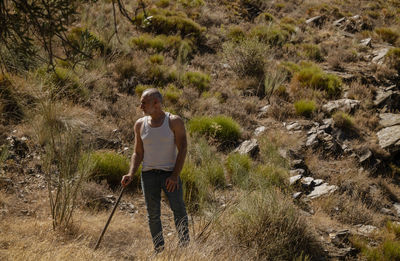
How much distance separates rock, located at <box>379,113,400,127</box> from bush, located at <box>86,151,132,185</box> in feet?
23.7

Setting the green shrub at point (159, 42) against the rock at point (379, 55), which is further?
the rock at point (379, 55)

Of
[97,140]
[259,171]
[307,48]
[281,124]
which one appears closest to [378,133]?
[281,124]

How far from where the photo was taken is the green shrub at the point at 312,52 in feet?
46.4

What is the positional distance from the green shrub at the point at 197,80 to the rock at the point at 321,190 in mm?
4424

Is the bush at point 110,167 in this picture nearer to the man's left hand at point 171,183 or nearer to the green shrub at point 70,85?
the green shrub at point 70,85

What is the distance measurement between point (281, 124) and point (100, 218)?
581cm

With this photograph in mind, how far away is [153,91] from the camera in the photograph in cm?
409

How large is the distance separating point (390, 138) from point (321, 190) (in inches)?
137

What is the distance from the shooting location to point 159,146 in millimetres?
4117

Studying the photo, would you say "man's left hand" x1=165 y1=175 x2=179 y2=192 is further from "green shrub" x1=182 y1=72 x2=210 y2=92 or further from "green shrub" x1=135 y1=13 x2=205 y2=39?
"green shrub" x1=135 y1=13 x2=205 y2=39

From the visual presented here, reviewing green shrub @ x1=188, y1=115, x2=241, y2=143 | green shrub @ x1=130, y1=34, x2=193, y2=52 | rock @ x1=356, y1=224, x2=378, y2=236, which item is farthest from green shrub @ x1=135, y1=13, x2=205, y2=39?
rock @ x1=356, y1=224, x2=378, y2=236

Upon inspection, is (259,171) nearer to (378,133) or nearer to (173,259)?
(173,259)

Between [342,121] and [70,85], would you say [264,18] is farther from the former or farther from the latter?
[70,85]

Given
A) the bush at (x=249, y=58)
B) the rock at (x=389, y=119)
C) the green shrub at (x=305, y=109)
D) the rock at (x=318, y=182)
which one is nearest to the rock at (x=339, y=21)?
the bush at (x=249, y=58)
